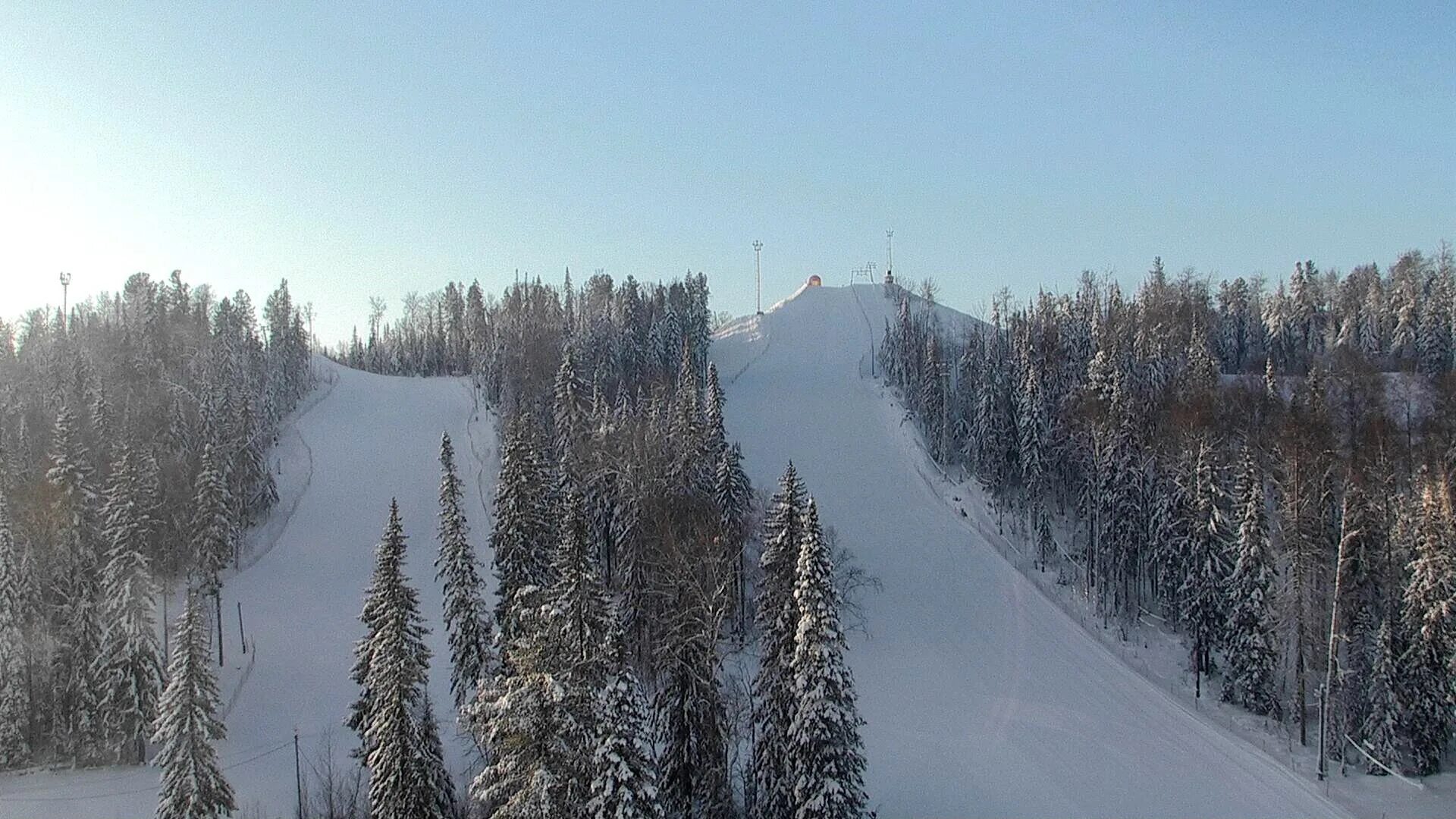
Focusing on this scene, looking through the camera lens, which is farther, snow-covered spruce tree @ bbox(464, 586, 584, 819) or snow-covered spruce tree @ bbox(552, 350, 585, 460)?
snow-covered spruce tree @ bbox(552, 350, 585, 460)

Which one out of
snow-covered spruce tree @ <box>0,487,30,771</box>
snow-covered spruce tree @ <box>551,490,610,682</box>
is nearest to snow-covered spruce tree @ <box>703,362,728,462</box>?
snow-covered spruce tree @ <box>551,490,610,682</box>

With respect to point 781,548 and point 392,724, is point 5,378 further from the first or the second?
point 781,548

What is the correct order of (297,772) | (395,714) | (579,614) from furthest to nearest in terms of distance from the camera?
(297,772), (395,714), (579,614)

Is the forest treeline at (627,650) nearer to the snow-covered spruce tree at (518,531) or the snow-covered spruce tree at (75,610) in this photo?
the snow-covered spruce tree at (518,531)

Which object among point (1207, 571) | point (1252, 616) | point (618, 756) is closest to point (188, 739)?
point (618, 756)

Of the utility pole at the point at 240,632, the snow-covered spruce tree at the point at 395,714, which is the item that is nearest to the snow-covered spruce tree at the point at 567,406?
Result: the utility pole at the point at 240,632

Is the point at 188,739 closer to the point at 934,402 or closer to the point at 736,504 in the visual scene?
the point at 736,504

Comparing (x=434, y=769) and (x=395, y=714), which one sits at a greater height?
(x=395, y=714)

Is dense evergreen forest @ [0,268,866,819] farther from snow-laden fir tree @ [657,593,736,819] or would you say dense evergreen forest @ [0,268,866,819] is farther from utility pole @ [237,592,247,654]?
utility pole @ [237,592,247,654]
